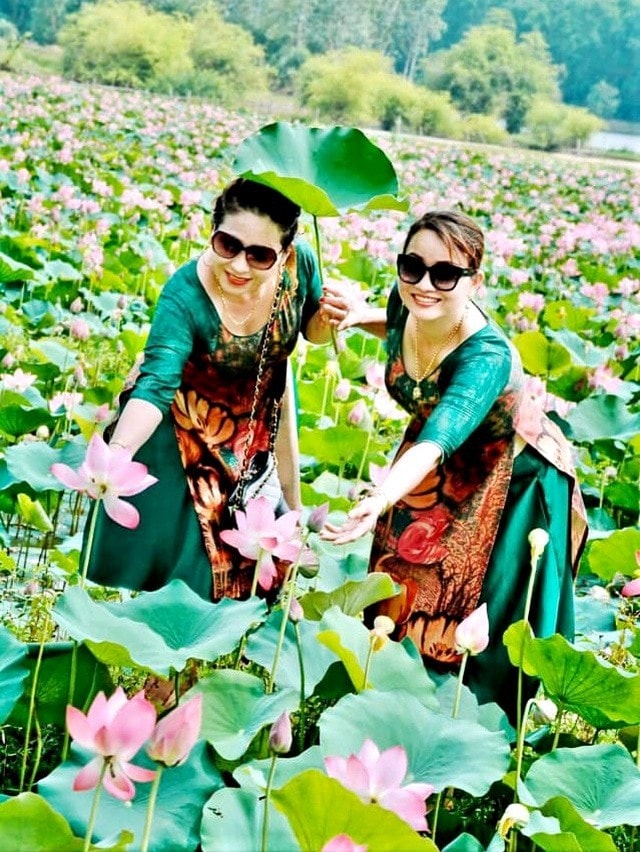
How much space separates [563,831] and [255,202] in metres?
1.06

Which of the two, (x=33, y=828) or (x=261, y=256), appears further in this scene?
(x=261, y=256)

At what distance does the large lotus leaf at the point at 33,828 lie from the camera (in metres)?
1.27

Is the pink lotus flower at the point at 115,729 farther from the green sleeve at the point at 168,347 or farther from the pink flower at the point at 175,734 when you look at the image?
the green sleeve at the point at 168,347

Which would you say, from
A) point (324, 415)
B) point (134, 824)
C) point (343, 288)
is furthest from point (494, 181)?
point (134, 824)

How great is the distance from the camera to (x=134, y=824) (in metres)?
1.47

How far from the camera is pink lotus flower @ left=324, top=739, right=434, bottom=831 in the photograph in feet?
4.19

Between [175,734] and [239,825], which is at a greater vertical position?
[175,734]

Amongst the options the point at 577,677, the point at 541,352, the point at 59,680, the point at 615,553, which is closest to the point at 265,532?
the point at 59,680

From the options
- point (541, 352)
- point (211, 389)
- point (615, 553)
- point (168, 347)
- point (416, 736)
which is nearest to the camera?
point (416, 736)

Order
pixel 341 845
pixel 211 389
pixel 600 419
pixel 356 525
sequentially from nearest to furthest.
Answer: pixel 341 845 → pixel 356 525 → pixel 211 389 → pixel 600 419

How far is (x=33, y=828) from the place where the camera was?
128 cm

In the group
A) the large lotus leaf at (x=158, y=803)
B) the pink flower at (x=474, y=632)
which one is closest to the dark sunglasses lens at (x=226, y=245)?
the pink flower at (x=474, y=632)

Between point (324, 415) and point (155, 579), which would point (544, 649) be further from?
point (324, 415)

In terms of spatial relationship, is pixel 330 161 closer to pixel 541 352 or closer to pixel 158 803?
pixel 158 803
